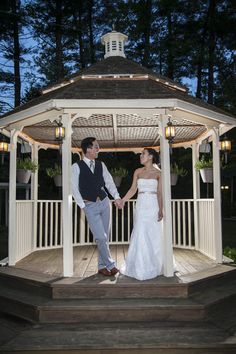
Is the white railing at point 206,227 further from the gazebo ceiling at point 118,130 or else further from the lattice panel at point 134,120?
the lattice panel at point 134,120

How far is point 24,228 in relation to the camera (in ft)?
23.4

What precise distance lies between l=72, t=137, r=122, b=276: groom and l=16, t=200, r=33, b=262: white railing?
73.9 inches

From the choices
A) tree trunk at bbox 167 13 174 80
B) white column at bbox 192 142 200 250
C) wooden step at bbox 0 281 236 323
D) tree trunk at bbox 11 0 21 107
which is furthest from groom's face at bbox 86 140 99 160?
tree trunk at bbox 167 13 174 80

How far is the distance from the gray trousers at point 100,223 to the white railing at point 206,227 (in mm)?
2357

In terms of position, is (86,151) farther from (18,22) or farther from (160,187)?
(18,22)

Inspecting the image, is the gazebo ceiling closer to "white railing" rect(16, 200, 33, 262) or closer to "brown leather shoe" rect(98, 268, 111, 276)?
"white railing" rect(16, 200, 33, 262)

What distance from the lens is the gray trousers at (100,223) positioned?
16.8 ft

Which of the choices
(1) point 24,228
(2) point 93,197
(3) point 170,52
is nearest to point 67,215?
(2) point 93,197

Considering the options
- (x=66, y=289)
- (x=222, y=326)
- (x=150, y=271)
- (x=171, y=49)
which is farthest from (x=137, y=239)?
(x=171, y=49)

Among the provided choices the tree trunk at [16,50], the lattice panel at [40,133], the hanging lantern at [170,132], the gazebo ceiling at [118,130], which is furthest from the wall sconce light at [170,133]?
the tree trunk at [16,50]

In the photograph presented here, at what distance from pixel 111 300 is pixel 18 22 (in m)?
18.9

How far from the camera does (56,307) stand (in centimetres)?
452

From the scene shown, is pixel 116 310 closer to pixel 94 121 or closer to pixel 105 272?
pixel 105 272

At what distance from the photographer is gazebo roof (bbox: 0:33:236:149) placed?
5.34 m
